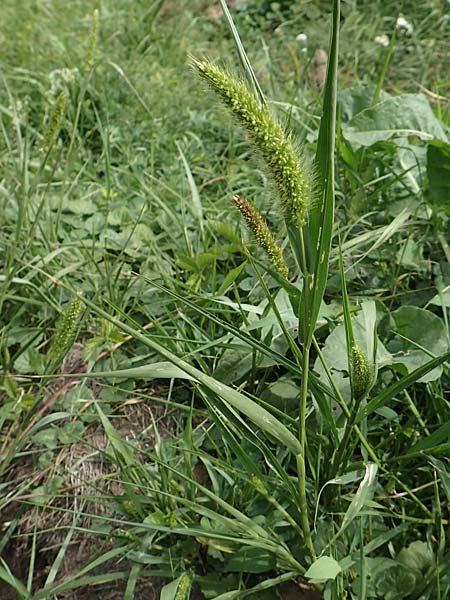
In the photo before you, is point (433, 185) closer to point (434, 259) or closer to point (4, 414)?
point (434, 259)

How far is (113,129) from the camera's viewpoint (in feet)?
7.97

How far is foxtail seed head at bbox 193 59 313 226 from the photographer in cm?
84

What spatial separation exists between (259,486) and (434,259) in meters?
0.89

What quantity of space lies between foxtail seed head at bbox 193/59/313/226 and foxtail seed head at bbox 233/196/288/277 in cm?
8

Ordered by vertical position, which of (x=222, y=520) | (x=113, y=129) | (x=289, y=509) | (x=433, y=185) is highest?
(x=113, y=129)

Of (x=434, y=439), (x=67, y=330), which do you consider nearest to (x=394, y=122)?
(x=434, y=439)

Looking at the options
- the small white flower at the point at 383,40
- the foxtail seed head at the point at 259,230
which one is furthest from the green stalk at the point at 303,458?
the small white flower at the point at 383,40

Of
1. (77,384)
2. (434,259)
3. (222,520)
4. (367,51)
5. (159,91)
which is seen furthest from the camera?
(367,51)

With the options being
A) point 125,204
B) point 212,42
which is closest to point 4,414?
point 125,204

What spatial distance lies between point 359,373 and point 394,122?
106 cm

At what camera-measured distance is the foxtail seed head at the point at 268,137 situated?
2.74 ft

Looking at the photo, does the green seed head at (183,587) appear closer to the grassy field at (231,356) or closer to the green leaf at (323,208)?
the grassy field at (231,356)

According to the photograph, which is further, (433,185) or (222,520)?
(433,185)

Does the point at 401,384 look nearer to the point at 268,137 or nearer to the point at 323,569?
the point at 323,569
